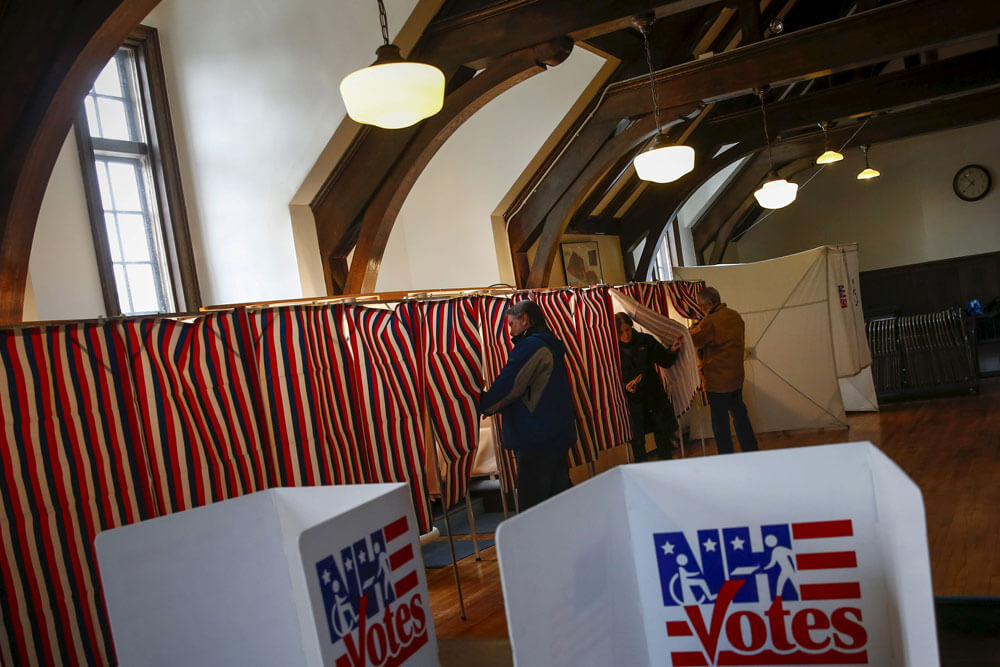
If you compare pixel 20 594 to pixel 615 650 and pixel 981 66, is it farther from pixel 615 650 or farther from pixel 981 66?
pixel 981 66

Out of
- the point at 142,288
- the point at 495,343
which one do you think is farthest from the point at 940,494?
the point at 142,288

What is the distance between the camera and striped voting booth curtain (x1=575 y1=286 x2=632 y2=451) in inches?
222

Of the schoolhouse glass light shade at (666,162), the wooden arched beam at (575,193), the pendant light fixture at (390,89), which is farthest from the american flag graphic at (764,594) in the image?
the wooden arched beam at (575,193)

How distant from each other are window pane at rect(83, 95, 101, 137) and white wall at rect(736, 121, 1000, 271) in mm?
10982

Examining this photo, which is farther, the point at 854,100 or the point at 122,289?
the point at 854,100

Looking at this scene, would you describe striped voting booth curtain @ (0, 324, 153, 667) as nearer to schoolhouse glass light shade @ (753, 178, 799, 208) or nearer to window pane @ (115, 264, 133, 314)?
window pane @ (115, 264, 133, 314)

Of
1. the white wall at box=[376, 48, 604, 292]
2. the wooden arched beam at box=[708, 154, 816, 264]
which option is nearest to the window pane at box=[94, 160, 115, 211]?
the white wall at box=[376, 48, 604, 292]

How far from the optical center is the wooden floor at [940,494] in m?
3.76

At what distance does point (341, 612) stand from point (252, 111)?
13.6 feet

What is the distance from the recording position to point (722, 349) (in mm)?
5777

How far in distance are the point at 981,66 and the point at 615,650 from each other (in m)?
8.18

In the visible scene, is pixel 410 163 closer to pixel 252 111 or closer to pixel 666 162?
pixel 252 111

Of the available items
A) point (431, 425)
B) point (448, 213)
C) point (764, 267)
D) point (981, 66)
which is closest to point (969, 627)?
point (431, 425)

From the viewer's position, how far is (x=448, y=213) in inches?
285
